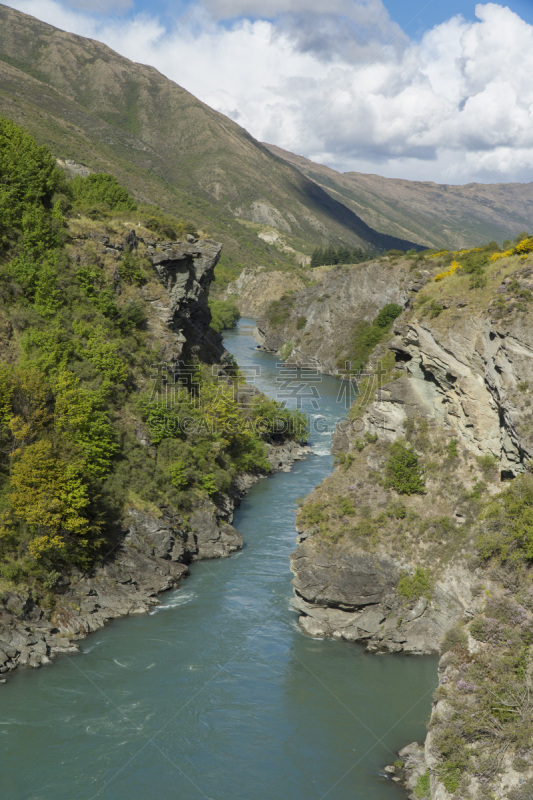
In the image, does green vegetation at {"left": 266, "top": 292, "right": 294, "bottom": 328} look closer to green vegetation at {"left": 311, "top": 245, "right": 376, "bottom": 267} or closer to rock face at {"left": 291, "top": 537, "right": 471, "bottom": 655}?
green vegetation at {"left": 311, "top": 245, "right": 376, "bottom": 267}

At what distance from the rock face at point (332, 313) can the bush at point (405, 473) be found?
69.2 metres

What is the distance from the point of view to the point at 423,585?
29422 mm

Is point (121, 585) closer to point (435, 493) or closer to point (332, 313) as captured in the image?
point (435, 493)

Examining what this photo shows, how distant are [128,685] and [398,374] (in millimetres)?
22461

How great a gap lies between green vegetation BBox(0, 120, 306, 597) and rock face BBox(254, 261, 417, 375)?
5370 centimetres

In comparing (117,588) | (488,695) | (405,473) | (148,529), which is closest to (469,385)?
(405,473)

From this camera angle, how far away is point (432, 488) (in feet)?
105

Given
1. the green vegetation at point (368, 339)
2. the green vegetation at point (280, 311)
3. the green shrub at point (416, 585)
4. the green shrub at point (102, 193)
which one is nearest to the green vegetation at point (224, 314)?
the green vegetation at point (280, 311)

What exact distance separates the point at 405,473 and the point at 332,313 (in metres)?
82.7

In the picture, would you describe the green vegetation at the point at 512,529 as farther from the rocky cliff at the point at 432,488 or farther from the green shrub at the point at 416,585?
the green shrub at the point at 416,585

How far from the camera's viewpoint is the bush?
106 ft

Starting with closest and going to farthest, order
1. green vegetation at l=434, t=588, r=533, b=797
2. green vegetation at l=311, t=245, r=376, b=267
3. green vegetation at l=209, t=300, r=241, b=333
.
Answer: green vegetation at l=434, t=588, r=533, b=797 → green vegetation at l=209, t=300, r=241, b=333 → green vegetation at l=311, t=245, r=376, b=267

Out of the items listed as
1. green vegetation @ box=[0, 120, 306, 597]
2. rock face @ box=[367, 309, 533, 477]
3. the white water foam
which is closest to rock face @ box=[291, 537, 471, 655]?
the white water foam

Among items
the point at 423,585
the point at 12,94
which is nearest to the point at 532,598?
the point at 423,585
